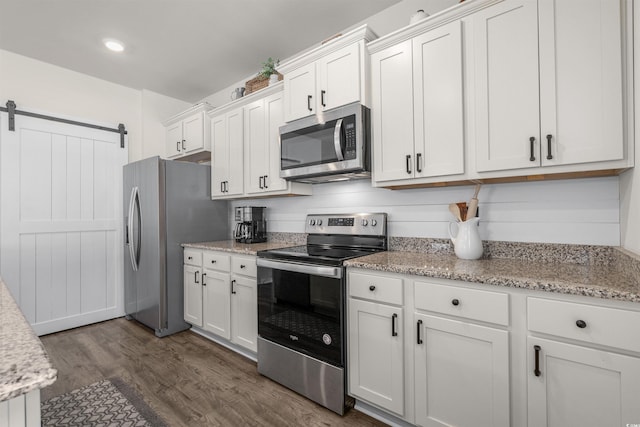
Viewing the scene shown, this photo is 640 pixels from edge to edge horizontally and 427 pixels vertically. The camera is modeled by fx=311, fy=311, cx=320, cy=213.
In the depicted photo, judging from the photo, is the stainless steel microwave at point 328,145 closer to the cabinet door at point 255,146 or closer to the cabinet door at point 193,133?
the cabinet door at point 255,146

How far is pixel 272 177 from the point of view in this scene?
2848 millimetres

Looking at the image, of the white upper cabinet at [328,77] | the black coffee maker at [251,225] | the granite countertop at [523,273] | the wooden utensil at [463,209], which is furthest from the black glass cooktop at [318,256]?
the white upper cabinet at [328,77]

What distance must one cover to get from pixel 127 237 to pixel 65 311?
3.22ft

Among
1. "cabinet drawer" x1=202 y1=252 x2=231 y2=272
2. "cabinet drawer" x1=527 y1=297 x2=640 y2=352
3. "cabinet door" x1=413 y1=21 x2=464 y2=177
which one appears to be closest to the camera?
"cabinet drawer" x1=527 y1=297 x2=640 y2=352

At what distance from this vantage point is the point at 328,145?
2.26 m

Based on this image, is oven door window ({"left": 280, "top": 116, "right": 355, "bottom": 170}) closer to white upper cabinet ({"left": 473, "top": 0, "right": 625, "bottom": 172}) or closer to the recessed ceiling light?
white upper cabinet ({"left": 473, "top": 0, "right": 625, "bottom": 172})

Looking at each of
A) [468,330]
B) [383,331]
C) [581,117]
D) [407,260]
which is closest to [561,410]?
[468,330]

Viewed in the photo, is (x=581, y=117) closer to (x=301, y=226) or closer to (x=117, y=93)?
(x=301, y=226)

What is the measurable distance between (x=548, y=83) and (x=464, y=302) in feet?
3.77

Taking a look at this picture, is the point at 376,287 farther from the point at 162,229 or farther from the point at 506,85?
the point at 162,229

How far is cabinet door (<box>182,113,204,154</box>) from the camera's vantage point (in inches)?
140

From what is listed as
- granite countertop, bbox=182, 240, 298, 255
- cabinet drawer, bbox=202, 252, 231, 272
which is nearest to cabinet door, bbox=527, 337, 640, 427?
granite countertop, bbox=182, 240, 298, 255

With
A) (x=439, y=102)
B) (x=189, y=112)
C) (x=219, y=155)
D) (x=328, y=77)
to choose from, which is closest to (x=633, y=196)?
(x=439, y=102)

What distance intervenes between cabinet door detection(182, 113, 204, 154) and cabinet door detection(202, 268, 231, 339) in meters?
1.50
